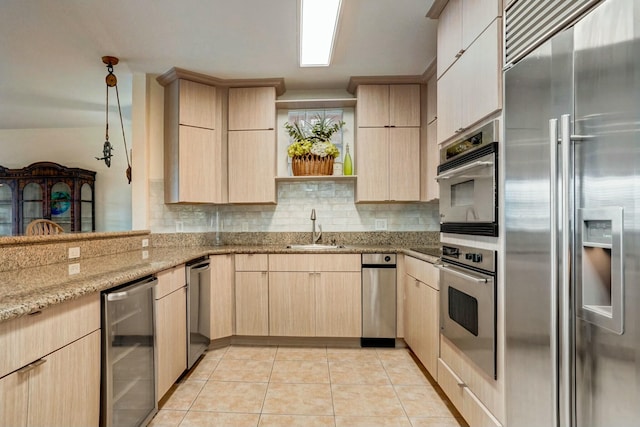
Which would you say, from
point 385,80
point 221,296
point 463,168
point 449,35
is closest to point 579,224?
point 463,168

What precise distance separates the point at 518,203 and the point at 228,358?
2.54 m

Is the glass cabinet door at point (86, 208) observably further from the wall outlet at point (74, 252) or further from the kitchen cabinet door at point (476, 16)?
the kitchen cabinet door at point (476, 16)

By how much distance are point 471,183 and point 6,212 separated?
20.5 ft

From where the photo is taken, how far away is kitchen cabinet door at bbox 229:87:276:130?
328 centimetres

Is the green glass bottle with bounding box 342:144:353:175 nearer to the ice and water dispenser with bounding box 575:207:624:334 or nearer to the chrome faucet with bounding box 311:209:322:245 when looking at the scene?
the chrome faucet with bounding box 311:209:322:245

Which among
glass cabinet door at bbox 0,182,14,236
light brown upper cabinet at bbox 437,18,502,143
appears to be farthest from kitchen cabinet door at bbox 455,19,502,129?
glass cabinet door at bbox 0,182,14,236

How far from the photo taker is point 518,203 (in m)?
1.30

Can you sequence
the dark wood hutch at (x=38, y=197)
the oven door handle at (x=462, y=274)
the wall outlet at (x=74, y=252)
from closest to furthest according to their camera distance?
1. the oven door handle at (x=462, y=274)
2. the wall outlet at (x=74, y=252)
3. the dark wood hutch at (x=38, y=197)

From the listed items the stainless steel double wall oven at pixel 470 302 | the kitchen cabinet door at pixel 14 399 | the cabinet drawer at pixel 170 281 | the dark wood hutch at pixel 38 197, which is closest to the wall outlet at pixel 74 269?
the cabinet drawer at pixel 170 281

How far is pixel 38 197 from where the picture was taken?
15.9ft

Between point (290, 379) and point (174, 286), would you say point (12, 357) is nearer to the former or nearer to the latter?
point (174, 286)

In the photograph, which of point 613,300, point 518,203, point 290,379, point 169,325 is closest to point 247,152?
point 169,325

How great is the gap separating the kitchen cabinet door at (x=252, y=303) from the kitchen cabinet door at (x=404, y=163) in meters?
1.53

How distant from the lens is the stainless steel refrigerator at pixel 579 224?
828mm
